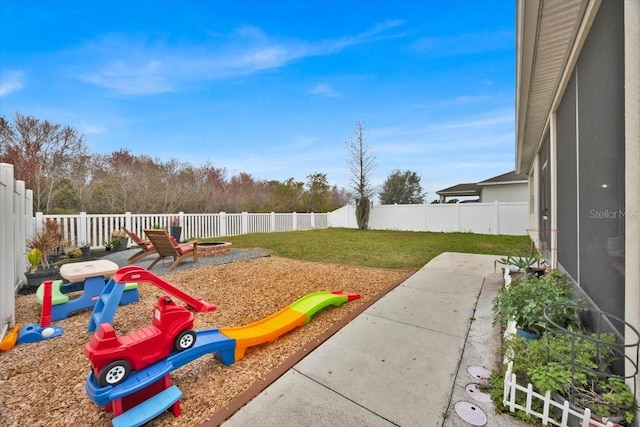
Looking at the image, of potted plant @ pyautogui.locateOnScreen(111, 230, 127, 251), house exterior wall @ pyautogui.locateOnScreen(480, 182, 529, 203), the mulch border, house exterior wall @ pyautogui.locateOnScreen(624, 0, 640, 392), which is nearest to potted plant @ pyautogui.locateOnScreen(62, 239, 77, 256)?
potted plant @ pyautogui.locateOnScreen(111, 230, 127, 251)

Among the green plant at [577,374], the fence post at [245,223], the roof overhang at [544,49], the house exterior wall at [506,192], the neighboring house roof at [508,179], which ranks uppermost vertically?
the neighboring house roof at [508,179]

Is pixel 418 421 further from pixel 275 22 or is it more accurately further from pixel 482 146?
pixel 482 146

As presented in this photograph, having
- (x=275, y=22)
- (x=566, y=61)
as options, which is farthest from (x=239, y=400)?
(x=275, y=22)

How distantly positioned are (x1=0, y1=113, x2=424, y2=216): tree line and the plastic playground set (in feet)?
37.4

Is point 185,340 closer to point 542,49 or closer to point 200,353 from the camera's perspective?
point 200,353

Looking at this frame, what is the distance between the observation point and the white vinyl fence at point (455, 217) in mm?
13172

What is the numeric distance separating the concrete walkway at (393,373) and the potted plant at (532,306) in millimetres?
359

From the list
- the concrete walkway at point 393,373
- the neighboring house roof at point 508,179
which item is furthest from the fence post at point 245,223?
the neighboring house roof at point 508,179

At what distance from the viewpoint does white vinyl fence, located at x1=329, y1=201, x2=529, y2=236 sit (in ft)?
43.2

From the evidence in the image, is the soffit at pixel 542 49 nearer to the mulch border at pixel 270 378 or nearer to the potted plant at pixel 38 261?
the mulch border at pixel 270 378

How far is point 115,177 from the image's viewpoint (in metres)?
12.4

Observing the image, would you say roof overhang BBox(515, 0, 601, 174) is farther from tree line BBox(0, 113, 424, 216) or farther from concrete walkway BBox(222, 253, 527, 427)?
tree line BBox(0, 113, 424, 216)

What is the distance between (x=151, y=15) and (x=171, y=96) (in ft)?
15.8

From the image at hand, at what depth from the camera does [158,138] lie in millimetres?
14078
